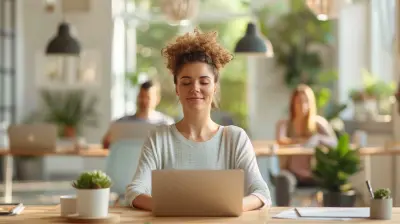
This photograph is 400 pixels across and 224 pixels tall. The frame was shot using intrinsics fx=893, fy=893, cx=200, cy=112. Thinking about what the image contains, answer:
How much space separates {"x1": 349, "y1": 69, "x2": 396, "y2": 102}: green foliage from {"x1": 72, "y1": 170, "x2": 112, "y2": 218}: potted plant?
7578mm

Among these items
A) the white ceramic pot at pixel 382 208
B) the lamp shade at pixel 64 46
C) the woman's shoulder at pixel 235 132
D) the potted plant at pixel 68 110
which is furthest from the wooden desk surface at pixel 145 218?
the potted plant at pixel 68 110

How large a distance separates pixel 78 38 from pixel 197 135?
950cm

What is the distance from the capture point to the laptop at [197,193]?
321cm

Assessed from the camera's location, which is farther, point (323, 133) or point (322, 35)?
point (322, 35)

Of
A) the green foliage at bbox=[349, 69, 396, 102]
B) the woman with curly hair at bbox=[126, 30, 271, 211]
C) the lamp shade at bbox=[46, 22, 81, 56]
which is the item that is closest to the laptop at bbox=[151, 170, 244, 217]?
the woman with curly hair at bbox=[126, 30, 271, 211]

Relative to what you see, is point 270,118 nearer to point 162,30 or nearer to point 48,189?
point 162,30

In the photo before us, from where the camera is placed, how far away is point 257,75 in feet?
42.6

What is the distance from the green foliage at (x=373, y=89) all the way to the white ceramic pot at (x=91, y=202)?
7.58 metres

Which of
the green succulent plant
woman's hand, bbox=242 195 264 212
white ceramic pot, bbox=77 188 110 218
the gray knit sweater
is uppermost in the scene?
the gray knit sweater

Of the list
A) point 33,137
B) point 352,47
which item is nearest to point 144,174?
point 33,137

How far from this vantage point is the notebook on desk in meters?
3.39

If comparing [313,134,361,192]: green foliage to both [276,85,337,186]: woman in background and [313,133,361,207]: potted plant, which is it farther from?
[276,85,337,186]: woman in background

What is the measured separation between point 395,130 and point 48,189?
4.53 m

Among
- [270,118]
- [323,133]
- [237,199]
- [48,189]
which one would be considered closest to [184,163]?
[237,199]
